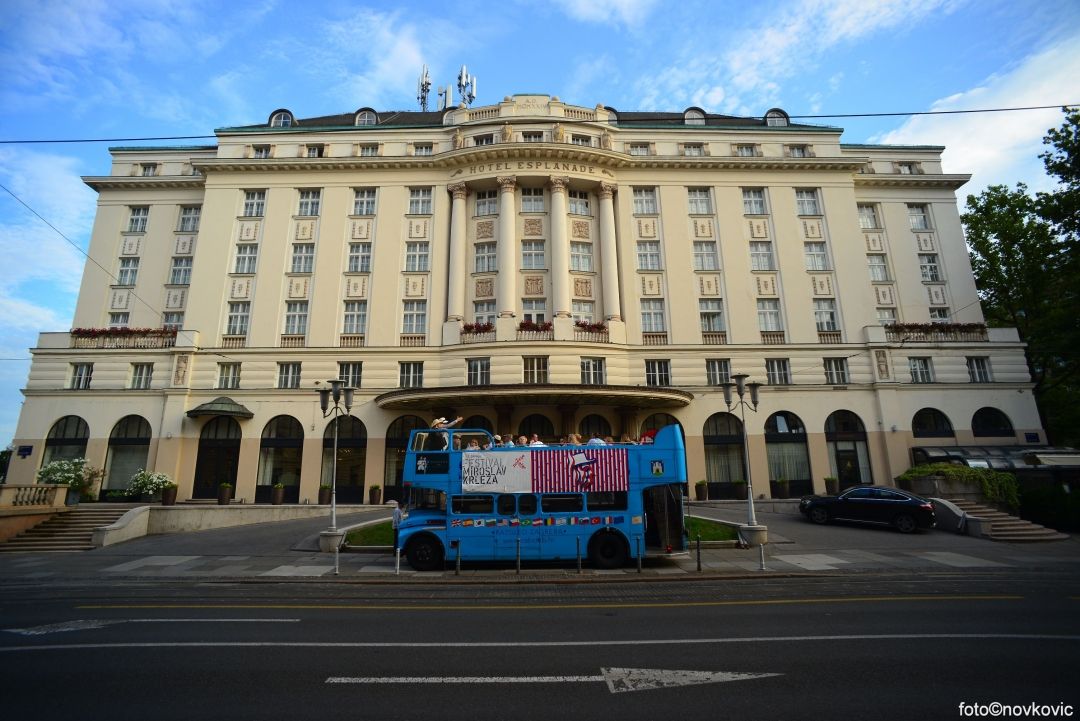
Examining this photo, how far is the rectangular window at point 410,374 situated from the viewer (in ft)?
109

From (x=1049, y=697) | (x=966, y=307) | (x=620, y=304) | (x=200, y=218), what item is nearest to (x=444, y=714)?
(x=1049, y=697)

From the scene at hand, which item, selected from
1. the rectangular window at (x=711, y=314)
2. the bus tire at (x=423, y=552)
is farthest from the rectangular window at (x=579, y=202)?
the bus tire at (x=423, y=552)

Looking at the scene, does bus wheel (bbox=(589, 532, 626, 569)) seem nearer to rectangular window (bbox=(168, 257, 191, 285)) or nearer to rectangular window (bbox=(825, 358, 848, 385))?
rectangular window (bbox=(825, 358, 848, 385))

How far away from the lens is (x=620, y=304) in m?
35.2

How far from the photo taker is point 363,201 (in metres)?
37.4

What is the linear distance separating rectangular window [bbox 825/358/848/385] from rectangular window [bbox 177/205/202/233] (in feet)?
153

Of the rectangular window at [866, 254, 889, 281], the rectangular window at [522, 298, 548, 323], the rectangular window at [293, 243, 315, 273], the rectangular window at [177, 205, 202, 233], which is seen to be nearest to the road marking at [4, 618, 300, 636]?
the rectangular window at [522, 298, 548, 323]

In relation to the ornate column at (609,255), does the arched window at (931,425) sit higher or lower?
lower

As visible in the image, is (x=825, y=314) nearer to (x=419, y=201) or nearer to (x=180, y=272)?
(x=419, y=201)

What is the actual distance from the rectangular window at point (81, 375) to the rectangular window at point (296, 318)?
41.9 ft

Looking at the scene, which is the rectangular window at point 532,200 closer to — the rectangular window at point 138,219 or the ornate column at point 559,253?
the ornate column at point 559,253

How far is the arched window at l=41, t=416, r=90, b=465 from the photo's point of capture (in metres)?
32.3

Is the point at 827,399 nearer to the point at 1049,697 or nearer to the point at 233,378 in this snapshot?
the point at 1049,697

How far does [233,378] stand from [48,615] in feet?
83.5
